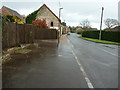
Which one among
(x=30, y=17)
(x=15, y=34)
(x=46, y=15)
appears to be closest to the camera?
(x=15, y=34)

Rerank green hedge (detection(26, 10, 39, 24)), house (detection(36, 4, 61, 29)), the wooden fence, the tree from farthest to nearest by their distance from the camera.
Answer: the tree
house (detection(36, 4, 61, 29))
green hedge (detection(26, 10, 39, 24))
the wooden fence

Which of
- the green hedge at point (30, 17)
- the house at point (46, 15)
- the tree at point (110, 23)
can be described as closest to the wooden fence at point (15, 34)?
the green hedge at point (30, 17)

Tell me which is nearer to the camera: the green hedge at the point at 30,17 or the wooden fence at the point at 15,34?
the wooden fence at the point at 15,34

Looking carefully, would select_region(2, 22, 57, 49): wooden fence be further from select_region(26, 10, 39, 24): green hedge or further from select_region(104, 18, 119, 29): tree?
select_region(104, 18, 119, 29): tree

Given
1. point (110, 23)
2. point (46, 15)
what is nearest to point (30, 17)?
point (46, 15)

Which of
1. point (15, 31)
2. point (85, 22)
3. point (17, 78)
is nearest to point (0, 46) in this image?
point (15, 31)

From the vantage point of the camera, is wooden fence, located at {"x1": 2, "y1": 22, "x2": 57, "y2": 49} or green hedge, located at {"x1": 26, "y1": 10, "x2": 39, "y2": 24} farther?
green hedge, located at {"x1": 26, "y1": 10, "x2": 39, "y2": 24}

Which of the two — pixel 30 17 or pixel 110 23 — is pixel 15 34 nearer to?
pixel 30 17

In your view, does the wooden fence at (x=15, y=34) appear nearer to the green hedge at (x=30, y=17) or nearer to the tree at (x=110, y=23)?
the green hedge at (x=30, y=17)

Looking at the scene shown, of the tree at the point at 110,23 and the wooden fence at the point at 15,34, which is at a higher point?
the tree at the point at 110,23

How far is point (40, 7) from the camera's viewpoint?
38000 mm

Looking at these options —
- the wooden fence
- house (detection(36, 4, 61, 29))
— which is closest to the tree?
house (detection(36, 4, 61, 29))

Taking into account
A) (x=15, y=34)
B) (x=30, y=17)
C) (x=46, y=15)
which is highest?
(x=46, y=15)

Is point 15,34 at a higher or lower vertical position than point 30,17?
lower
